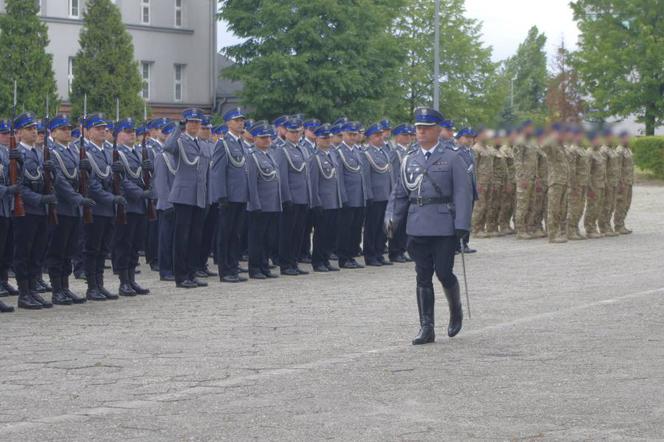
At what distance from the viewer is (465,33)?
6925cm

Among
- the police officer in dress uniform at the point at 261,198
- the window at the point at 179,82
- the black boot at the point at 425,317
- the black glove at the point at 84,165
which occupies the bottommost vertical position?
the black boot at the point at 425,317

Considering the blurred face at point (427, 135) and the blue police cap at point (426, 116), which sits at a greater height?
the blue police cap at point (426, 116)

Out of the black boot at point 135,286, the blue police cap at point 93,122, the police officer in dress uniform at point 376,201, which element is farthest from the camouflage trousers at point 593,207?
the blue police cap at point 93,122

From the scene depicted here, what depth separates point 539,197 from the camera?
25.0 m

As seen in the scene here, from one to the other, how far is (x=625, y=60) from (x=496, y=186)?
3116 cm

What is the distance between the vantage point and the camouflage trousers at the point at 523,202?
80.6ft

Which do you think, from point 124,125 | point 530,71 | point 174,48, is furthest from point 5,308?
point 530,71

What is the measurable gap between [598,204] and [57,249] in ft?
44.4

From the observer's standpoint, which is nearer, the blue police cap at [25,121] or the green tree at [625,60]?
the blue police cap at [25,121]

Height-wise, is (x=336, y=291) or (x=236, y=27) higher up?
(x=236, y=27)

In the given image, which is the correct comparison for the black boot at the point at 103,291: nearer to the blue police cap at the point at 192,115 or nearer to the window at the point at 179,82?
the blue police cap at the point at 192,115

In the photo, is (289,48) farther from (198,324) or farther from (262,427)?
(262,427)

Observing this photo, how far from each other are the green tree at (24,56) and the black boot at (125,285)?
2976 centimetres

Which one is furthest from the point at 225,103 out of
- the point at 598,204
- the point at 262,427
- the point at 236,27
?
the point at 262,427
